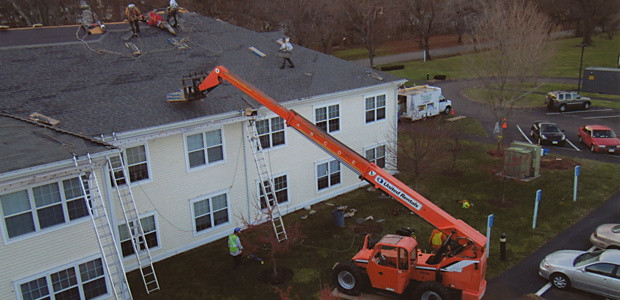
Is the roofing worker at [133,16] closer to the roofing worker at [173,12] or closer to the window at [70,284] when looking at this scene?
the roofing worker at [173,12]

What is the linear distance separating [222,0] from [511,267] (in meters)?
52.5

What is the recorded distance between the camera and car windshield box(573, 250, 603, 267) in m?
15.8

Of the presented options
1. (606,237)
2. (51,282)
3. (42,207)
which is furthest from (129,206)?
(606,237)

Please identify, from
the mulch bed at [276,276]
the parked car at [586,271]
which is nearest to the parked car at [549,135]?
the parked car at [586,271]

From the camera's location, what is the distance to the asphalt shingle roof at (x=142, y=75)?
17.0 meters

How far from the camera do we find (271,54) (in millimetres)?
25500

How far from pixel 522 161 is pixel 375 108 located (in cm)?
852

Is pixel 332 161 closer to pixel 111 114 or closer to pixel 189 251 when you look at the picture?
pixel 189 251

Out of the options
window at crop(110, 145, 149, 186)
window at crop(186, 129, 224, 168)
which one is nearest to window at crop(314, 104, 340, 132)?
window at crop(186, 129, 224, 168)

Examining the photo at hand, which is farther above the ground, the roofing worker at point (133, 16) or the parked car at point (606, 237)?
the roofing worker at point (133, 16)

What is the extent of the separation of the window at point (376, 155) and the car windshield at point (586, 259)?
12014 millimetres

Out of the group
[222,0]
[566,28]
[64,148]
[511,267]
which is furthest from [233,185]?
[566,28]

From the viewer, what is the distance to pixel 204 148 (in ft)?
62.7

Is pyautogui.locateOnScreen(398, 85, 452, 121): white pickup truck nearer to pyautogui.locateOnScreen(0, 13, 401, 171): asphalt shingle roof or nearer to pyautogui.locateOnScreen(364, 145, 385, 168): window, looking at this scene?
pyautogui.locateOnScreen(364, 145, 385, 168): window
